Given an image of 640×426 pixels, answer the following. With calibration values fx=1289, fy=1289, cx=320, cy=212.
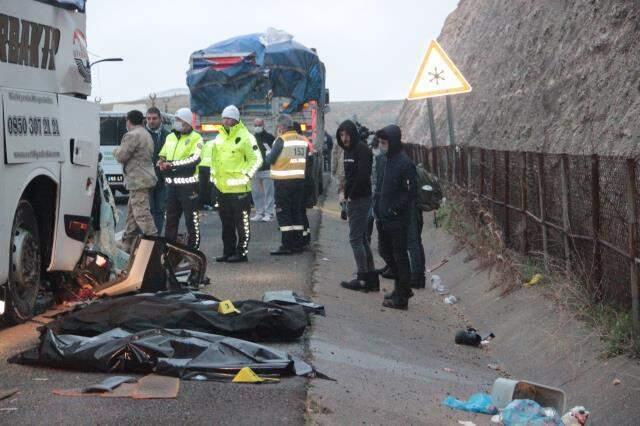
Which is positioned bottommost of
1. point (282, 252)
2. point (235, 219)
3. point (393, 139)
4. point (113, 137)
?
point (282, 252)

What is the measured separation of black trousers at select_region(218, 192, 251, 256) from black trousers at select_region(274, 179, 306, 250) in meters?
1.19

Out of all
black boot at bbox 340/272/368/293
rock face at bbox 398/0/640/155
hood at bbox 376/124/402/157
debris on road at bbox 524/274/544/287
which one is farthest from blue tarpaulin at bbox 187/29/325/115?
debris on road at bbox 524/274/544/287

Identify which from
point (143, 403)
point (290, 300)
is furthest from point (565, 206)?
point (143, 403)

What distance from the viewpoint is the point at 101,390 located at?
7.68m

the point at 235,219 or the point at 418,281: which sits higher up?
the point at 235,219

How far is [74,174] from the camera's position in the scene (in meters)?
11.7

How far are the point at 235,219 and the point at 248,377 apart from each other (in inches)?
334

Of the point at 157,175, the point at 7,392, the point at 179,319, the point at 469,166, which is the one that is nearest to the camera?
the point at 7,392

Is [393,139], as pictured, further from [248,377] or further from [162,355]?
[248,377]

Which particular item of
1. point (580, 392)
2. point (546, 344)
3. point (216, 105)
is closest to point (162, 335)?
point (580, 392)

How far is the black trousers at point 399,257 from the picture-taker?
1326 cm

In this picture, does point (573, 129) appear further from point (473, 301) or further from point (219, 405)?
point (219, 405)

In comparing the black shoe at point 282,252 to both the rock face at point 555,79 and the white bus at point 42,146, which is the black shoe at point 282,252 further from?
the white bus at point 42,146

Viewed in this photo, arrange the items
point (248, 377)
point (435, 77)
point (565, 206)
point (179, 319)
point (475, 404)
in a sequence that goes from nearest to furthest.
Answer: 1. point (248, 377)
2. point (475, 404)
3. point (179, 319)
4. point (565, 206)
5. point (435, 77)
